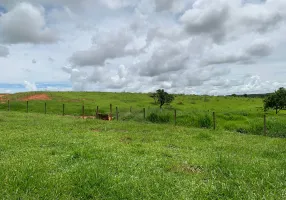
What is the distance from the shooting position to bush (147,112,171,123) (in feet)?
114

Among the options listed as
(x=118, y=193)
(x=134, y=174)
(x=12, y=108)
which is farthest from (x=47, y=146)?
(x=12, y=108)

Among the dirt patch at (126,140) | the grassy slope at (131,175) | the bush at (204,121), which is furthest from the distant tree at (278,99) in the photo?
the dirt patch at (126,140)

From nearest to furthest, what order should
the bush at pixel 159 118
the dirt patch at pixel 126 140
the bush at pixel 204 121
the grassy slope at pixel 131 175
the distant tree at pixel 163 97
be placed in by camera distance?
the grassy slope at pixel 131 175
the dirt patch at pixel 126 140
the bush at pixel 204 121
the bush at pixel 159 118
the distant tree at pixel 163 97

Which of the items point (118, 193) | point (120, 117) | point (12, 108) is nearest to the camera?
point (118, 193)

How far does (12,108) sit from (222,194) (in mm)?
54217

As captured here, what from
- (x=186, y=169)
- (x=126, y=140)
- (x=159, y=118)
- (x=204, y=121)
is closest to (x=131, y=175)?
(x=186, y=169)

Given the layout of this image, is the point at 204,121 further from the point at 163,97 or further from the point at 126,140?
the point at 163,97

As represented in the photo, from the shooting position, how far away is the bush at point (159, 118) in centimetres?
3470

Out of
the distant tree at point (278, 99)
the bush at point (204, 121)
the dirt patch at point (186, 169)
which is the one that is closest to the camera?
the dirt patch at point (186, 169)

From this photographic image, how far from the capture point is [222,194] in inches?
317

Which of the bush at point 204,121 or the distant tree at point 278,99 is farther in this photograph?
the distant tree at point 278,99

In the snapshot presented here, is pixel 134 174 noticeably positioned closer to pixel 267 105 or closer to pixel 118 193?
pixel 118 193

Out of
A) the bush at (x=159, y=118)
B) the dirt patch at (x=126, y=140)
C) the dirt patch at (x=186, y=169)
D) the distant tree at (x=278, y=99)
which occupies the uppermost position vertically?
the distant tree at (x=278, y=99)

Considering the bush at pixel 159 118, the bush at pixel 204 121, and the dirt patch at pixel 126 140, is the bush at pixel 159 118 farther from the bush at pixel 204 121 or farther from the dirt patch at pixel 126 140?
the dirt patch at pixel 126 140
